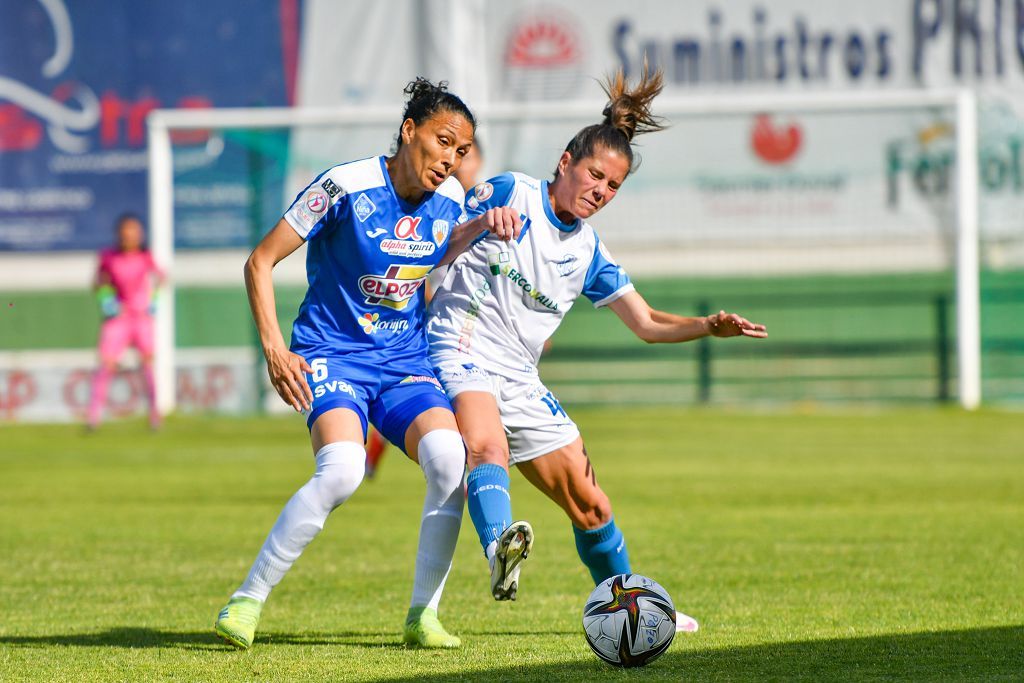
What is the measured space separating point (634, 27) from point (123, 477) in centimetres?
1236

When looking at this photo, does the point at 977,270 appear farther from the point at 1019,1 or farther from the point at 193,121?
the point at 193,121

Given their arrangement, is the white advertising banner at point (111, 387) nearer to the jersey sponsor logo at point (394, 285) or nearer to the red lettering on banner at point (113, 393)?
the red lettering on banner at point (113, 393)

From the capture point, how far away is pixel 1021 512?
9.00 meters

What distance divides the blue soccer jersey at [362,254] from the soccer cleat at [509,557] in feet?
3.48

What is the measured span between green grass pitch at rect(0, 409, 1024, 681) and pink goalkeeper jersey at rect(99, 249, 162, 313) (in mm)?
2533

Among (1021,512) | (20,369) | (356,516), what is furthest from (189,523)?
(20,369)

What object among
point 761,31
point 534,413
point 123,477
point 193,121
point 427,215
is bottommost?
point 123,477

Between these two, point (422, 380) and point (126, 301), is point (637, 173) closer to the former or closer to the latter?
point (126, 301)

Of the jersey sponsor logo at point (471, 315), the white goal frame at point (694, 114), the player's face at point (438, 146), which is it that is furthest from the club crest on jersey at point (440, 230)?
the white goal frame at point (694, 114)

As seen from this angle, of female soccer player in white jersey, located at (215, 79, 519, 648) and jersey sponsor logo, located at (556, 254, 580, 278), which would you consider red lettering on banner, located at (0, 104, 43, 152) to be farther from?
jersey sponsor logo, located at (556, 254, 580, 278)

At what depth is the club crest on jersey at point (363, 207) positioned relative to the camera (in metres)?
5.12

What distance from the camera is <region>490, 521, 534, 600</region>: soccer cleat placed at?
4473mm

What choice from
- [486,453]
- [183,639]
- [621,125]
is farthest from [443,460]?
[621,125]

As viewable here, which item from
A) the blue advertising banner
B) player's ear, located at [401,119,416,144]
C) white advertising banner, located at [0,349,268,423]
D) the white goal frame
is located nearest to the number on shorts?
player's ear, located at [401,119,416,144]
